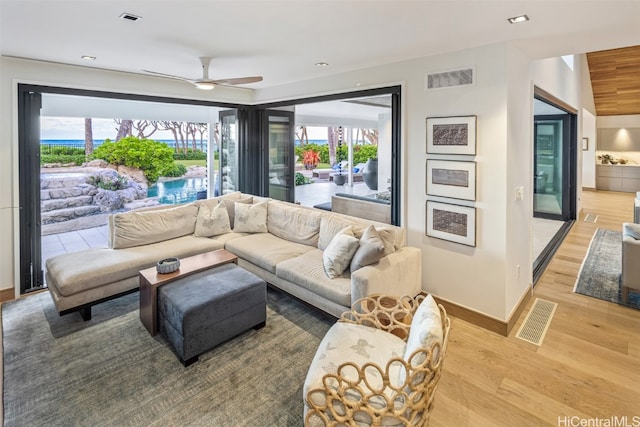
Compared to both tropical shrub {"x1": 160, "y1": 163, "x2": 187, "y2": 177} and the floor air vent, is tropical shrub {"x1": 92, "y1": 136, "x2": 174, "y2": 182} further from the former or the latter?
the floor air vent

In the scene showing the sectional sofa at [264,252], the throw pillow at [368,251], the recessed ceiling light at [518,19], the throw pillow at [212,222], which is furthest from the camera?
the throw pillow at [212,222]

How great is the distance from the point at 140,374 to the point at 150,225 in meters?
2.05

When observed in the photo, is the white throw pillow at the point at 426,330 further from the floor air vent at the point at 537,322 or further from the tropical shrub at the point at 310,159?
the tropical shrub at the point at 310,159

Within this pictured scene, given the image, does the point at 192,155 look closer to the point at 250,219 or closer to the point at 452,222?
the point at 250,219

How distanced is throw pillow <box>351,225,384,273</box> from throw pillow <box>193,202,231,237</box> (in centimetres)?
219

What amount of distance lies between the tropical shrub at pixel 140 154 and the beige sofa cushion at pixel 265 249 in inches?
140

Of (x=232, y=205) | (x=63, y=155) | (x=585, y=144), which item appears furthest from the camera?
(x=585, y=144)

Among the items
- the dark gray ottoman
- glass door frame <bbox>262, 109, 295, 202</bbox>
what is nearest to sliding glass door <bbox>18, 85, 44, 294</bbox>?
the dark gray ottoman

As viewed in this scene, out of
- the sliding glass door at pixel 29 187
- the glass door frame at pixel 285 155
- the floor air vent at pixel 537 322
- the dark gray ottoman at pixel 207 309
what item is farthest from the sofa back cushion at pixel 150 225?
the floor air vent at pixel 537 322

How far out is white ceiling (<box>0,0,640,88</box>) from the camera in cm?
221

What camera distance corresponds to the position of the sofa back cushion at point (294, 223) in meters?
4.11

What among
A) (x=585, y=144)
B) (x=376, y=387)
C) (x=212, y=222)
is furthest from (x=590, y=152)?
(x=376, y=387)

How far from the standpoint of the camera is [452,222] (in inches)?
131

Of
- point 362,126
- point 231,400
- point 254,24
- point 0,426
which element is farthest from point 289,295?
point 362,126
